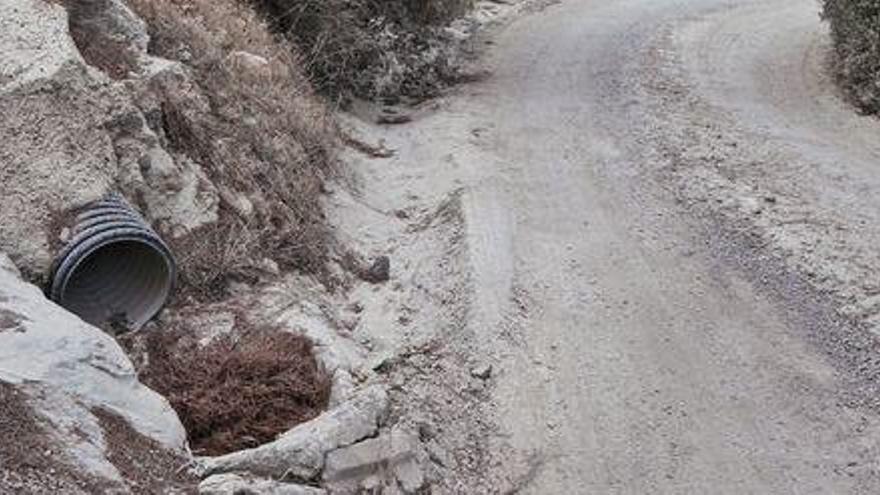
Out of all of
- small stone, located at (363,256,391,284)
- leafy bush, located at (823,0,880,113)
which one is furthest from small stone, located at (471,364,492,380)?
leafy bush, located at (823,0,880,113)

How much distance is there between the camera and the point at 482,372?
7.97m

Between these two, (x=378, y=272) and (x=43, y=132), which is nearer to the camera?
(x=43, y=132)

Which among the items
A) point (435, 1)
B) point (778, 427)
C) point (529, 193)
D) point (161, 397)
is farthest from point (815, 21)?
point (161, 397)

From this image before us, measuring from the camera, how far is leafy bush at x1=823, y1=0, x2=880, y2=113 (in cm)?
1363

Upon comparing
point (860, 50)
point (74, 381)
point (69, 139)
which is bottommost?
point (860, 50)

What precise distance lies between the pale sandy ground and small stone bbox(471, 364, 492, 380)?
0.05 m

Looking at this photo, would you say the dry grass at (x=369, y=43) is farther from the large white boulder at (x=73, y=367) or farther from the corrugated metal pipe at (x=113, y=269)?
the large white boulder at (x=73, y=367)

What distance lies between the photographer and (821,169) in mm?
11383

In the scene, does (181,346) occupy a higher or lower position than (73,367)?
lower

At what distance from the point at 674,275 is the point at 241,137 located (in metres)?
3.73

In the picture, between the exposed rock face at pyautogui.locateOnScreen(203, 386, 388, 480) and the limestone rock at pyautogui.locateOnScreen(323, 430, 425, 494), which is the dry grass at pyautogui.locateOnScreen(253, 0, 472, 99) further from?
the limestone rock at pyautogui.locateOnScreen(323, 430, 425, 494)

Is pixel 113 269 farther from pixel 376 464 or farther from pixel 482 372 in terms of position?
pixel 482 372

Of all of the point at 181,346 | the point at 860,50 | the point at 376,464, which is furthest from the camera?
the point at 860,50

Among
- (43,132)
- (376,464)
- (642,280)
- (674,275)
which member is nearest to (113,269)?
(43,132)
